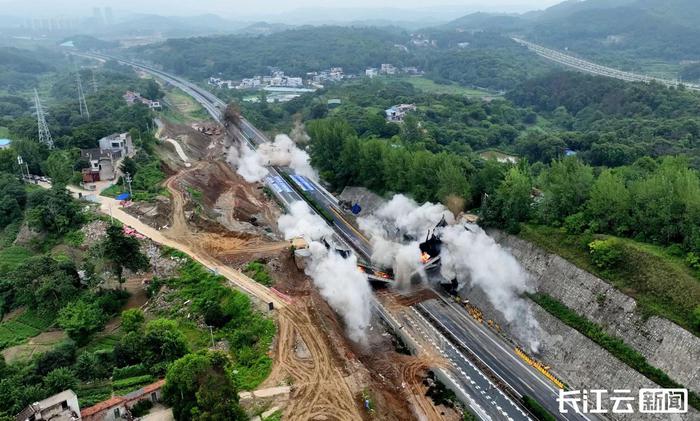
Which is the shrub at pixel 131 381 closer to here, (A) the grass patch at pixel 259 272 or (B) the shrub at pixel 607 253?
(A) the grass patch at pixel 259 272

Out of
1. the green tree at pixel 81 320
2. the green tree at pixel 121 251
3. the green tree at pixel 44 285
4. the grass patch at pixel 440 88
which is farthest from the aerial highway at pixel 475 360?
the grass patch at pixel 440 88

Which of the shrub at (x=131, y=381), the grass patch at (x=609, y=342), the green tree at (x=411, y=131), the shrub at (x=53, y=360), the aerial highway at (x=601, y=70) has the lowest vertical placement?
the shrub at (x=131, y=381)

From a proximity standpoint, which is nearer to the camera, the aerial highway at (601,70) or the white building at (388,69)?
the aerial highway at (601,70)

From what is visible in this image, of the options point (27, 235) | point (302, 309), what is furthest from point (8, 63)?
point (302, 309)

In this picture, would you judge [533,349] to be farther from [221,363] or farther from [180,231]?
[180,231]

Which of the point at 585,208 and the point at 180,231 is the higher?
the point at 585,208

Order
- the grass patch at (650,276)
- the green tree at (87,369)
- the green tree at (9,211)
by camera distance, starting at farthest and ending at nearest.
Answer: the green tree at (9,211) → the grass patch at (650,276) → the green tree at (87,369)
